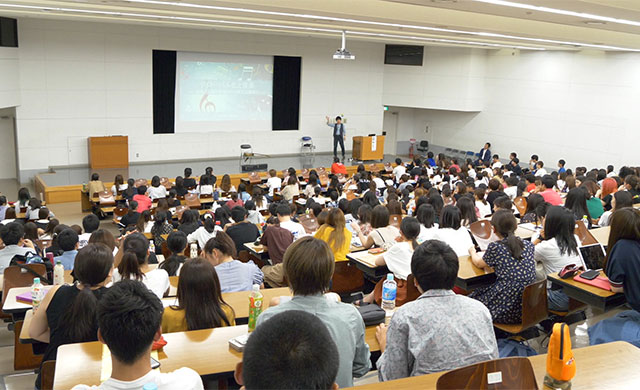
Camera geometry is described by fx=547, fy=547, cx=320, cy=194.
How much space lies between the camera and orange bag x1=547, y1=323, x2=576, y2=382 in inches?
97.2

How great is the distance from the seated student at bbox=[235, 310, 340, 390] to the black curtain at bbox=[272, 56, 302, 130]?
1783 cm

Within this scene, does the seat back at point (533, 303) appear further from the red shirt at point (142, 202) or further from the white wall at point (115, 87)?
the white wall at point (115, 87)

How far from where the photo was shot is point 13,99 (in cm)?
1427

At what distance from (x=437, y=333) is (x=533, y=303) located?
6.64ft

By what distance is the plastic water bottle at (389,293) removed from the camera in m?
3.88

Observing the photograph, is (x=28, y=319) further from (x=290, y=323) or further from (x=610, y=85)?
(x=610, y=85)

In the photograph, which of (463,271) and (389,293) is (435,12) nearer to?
(463,271)

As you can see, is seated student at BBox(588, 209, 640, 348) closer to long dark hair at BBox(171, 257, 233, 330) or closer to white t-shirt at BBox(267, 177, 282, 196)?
long dark hair at BBox(171, 257, 233, 330)

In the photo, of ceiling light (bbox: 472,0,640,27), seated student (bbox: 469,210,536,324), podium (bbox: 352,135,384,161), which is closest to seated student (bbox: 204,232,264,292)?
seated student (bbox: 469,210,536,324)

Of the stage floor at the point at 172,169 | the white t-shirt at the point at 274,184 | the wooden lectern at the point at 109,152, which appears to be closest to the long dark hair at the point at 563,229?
the white t-shirt at the point at 274,184

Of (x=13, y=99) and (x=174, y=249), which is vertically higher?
(x=13, y=99)

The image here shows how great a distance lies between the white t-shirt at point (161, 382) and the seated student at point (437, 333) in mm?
946

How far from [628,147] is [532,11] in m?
10.5

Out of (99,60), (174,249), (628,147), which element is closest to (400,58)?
(628,147)
